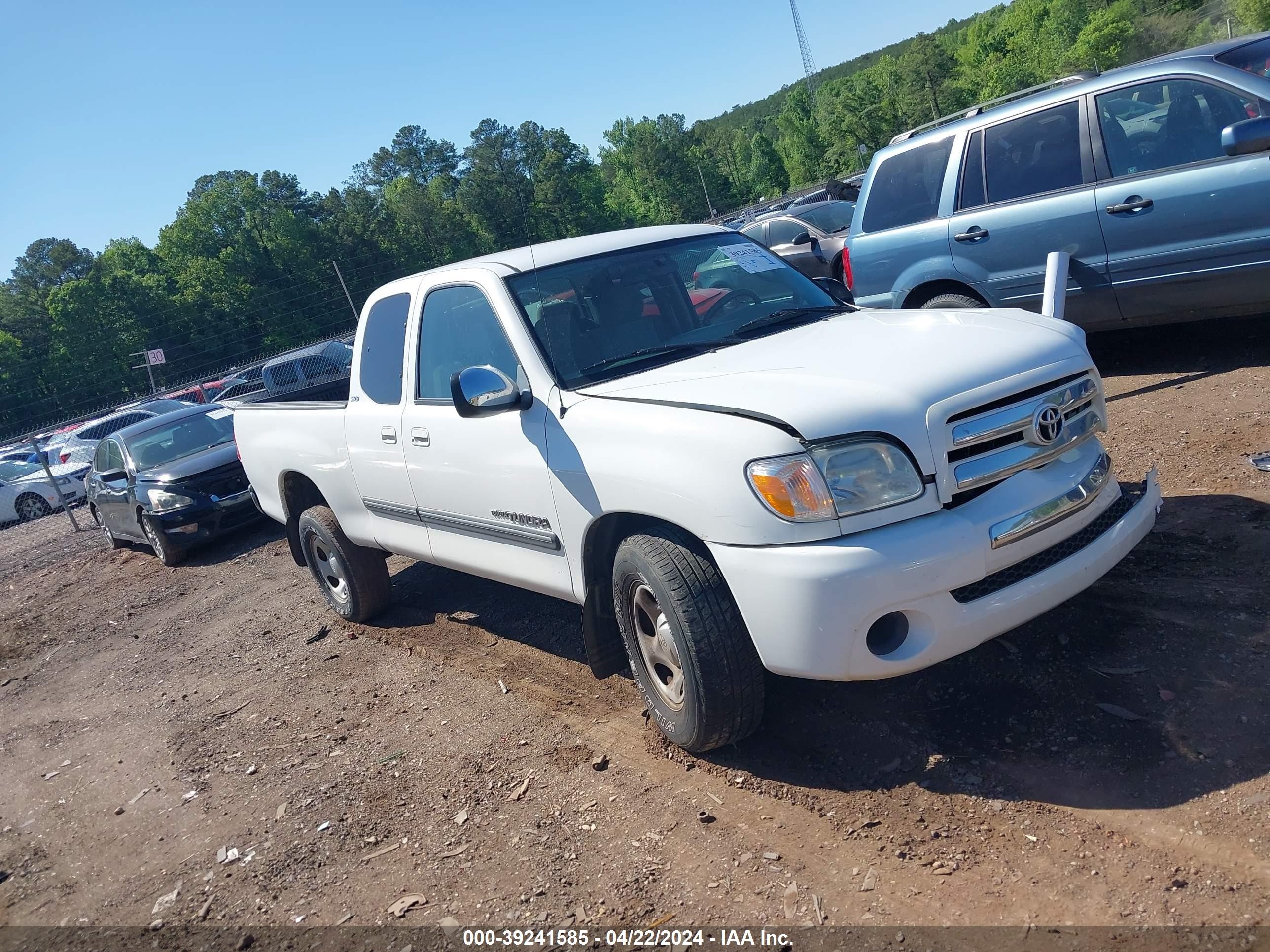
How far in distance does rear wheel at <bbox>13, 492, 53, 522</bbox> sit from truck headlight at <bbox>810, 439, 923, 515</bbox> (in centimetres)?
2125

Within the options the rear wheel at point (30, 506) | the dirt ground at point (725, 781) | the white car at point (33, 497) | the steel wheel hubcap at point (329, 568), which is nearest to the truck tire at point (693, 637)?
the dirt ground at point (725, 781)

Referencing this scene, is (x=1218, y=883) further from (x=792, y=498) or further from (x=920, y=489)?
(x=792, y=498)

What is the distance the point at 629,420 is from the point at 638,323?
2.87 feet

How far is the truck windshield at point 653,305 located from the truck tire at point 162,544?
7747 mm

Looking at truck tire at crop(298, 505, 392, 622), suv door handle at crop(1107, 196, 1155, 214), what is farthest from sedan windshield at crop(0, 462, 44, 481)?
suv door handle at crop(1107, 196, 1155, 214)

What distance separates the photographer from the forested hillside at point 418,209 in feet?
71.5

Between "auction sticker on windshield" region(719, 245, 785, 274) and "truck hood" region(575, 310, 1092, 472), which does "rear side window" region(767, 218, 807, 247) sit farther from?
"truck hood" region(575, 310, 1092, 472)

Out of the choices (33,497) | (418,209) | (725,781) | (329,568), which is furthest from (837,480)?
(418,209)

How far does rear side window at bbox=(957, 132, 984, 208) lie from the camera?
23.3 feet

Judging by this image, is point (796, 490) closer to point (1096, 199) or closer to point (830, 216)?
point (1096, 199)

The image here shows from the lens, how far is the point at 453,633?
5738 mm

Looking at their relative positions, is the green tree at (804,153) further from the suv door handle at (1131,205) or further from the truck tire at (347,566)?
the truck tire at (347,566)

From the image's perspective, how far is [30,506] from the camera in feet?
65.6

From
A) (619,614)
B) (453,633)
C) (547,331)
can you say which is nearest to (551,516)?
(619,614)
